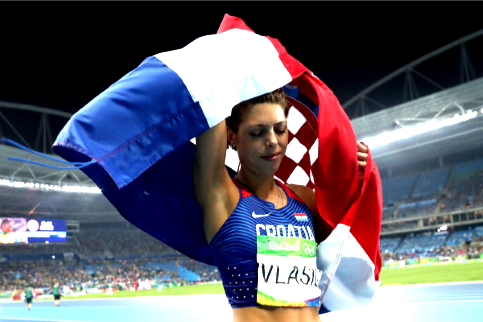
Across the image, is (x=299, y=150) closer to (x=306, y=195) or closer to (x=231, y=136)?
(x=306, y=195)

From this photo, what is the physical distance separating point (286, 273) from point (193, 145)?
61 centimetres

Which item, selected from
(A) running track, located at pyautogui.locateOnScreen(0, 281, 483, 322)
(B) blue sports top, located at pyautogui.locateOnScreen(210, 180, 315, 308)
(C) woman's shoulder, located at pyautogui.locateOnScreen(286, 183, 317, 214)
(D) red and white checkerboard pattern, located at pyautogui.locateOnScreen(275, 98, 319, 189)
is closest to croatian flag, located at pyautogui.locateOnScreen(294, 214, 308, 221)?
(B) blue sports top, located at pyautogui.locateOnScreen(210, 180, 315, 308)

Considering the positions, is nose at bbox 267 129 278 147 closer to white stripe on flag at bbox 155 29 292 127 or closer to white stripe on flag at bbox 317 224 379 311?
white stripe on flag at bbox 155 29 292 127

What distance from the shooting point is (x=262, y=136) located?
5.96 ft

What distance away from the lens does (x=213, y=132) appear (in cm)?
169

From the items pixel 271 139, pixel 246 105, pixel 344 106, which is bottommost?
pixel 271 139

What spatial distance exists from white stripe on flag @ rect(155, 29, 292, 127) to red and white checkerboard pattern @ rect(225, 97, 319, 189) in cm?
51

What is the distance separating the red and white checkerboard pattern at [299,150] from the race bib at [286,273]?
651 mm

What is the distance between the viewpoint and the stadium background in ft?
70.6

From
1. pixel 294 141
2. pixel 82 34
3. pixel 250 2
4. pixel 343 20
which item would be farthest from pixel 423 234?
pixel 294 141

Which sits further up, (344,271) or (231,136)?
(231,136)

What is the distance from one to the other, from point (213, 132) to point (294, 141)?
884 mm

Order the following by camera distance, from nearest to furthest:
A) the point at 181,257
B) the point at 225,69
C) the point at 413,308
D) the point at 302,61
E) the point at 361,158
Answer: the point at 225,69, the point at 361,158, the point at 413,308, the point at 302,61, the point at 181,257

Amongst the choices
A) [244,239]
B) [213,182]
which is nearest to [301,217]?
[244,239]
